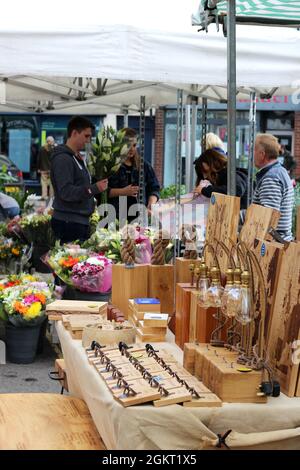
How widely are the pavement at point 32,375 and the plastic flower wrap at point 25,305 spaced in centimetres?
19

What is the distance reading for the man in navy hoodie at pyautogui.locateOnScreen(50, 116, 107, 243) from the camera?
627 cm

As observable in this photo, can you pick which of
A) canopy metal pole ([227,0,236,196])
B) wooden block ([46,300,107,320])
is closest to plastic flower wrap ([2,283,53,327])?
wooden block ([46,300,107,320])

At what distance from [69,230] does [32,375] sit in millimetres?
1637

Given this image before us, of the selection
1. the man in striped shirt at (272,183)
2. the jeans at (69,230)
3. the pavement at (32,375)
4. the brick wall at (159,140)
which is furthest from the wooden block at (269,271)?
the brick wall at (159,140)

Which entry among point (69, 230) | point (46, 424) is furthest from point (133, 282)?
point (69, 230)

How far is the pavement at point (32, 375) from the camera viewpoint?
4898 mm

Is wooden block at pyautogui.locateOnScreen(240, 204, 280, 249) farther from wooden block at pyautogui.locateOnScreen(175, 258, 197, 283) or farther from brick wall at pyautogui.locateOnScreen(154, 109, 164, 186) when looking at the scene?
brick wall at pyautogui.locateOnScreen(154, 109, 164, 186)

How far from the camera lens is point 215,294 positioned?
8.91ft

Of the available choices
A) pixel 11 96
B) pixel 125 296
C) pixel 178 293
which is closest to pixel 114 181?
pixel 11 96

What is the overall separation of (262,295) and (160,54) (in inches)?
94.3

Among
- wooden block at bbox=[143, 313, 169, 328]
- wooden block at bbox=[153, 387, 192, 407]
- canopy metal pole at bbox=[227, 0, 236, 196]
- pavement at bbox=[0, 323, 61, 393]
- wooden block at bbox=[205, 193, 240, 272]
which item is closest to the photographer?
wooden block at bbox=[153, 387, 192, 407]

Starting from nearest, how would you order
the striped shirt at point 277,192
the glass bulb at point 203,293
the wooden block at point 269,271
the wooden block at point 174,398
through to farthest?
1. the wooden block at point 174,398
2. the wooden block at point 269,271
3. the glass bulb at point 203,293
4. the striped shirt at point 277,192

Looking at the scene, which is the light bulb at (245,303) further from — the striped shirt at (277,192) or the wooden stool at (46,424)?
the striped shirt at (277,192)

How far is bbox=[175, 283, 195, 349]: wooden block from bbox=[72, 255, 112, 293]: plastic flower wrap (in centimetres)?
226
